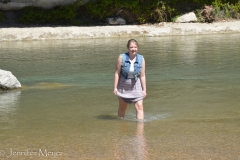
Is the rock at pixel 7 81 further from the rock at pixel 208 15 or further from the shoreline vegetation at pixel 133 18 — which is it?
the rock at pixel 208 15

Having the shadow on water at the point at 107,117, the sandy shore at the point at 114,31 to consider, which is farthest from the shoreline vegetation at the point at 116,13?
the shadow on water at the point at 107,117

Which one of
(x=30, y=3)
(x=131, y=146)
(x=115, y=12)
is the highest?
(x=30, y=3)

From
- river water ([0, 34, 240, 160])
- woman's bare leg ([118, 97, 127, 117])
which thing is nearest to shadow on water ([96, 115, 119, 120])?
river water ([0, 34, 240, 160])

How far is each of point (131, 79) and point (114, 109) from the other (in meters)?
1.46

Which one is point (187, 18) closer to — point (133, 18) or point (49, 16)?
point (133, 18)

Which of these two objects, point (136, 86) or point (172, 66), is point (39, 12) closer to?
point (172, 66)

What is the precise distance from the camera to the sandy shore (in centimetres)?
2391

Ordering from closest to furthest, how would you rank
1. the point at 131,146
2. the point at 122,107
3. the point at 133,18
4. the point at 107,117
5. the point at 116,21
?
the point at 131,146
the point at 122,107
the point at 107,117
the point at 116,21
the point at 133,18

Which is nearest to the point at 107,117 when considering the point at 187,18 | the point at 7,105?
the point at 7,105

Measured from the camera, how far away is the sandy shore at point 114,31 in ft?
78.4

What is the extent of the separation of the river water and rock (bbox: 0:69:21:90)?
210 millimetres

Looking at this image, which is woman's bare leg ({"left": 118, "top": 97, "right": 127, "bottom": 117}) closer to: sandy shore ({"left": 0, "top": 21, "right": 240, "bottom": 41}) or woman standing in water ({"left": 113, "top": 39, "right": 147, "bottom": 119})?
woman standing in water ({"left": 113, "top": 39, "right": 147, "bottom": 119})

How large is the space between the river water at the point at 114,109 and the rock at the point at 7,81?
0.21m

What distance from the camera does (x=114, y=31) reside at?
80.8 ft
